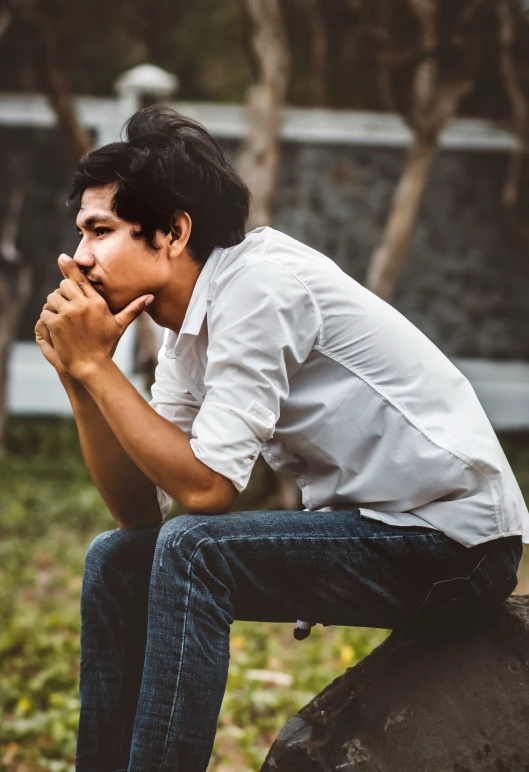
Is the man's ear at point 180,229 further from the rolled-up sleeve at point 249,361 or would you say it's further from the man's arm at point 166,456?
the man's arm at point 166,456

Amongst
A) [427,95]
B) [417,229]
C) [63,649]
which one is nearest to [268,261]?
[63,649]

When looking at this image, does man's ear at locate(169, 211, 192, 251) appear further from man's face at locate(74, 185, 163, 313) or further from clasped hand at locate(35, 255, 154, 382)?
clasped hand at locate(35, 255, 154, 382)

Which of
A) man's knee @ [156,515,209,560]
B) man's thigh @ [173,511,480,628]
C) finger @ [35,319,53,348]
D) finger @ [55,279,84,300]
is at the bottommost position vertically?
man's thigh @ [173,511,480,628]

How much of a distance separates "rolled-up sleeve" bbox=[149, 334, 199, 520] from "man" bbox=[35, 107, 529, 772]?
0.12 m

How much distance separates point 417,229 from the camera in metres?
9.00

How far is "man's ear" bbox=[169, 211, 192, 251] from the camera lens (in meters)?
2.33

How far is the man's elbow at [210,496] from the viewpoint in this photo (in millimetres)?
2105

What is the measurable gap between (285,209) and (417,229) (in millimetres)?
1241

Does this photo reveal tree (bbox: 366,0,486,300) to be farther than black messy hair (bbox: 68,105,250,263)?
Yes

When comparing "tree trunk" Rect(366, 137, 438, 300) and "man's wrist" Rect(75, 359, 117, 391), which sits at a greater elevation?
"man's wrist" Rect(75, 359, 117, 391)

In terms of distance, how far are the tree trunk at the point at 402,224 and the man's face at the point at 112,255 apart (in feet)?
15.4

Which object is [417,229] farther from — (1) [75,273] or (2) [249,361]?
(2) [249,361]

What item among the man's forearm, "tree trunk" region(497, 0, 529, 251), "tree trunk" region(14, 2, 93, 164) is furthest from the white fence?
the man's forearm

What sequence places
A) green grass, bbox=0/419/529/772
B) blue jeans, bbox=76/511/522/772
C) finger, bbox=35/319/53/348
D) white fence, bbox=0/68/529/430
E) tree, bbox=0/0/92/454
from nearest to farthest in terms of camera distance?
blue jeans, bbox=76/511/522/772 → finger, bbox=35/319/53/348 → green grass, bbox=0/419/529/772 → tree, bbox=0/0/92/454 → white fence, bbox=0/68/529/430
